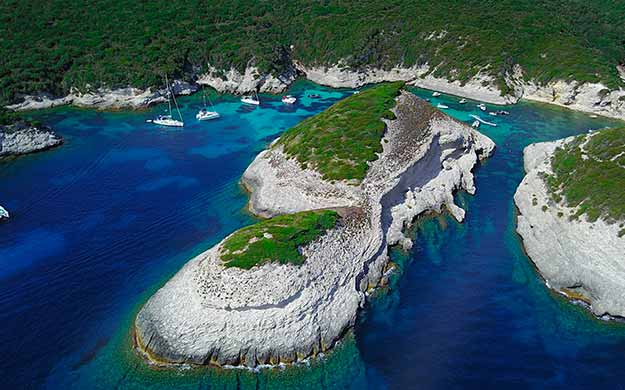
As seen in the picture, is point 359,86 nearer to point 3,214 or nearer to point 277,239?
point 277,239

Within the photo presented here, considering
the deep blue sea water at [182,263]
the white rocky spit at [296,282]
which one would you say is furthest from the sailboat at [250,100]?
the white rocky spit at [296,282]

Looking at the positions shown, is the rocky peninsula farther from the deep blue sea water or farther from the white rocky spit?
the white rocky spit

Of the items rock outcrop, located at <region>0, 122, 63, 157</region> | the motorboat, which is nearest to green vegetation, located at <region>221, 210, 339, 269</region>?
the motorboat

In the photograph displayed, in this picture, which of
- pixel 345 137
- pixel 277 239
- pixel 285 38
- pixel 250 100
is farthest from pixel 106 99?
pixel 277 239

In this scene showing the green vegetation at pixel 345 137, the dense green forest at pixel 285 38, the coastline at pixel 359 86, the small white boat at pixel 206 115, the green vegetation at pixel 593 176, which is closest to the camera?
the green vegetation at pixel 593 176

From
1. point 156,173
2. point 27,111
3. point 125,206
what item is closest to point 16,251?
point 125,206

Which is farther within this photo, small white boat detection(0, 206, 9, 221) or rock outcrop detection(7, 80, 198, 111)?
rock outcrop detection(7, 80, 198, 111)

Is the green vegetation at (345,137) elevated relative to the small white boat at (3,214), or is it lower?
elevated

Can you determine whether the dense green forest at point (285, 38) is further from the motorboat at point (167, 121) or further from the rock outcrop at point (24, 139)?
the rock outcrop at point (24, 139)
